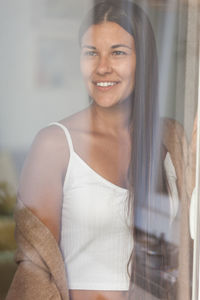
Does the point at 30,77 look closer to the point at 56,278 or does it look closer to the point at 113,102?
the point at 113,102

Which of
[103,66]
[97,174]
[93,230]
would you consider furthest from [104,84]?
[93,230]

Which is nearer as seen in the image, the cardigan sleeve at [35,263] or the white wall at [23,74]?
the white wall at [23,74]

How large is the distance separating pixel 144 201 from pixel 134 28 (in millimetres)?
418

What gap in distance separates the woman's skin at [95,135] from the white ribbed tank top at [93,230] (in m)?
0.02

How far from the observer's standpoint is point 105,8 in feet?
3.30

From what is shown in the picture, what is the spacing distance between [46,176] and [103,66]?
271 millimetres

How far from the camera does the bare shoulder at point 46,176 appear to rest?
94 centimetres

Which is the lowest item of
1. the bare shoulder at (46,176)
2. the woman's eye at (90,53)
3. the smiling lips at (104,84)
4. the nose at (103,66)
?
the bare shoulder at (46,176)

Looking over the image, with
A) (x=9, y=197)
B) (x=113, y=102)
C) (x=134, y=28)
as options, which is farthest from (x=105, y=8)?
(x=9, y=197)

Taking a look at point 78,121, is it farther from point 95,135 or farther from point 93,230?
point 93,230

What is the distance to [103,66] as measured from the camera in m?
1.03

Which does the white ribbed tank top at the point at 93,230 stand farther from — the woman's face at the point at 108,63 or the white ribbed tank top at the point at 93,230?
the woman's face at the point at 108,63

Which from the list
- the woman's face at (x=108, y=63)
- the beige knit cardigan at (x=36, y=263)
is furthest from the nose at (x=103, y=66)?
the beige knit cardigan at (x=36, y=263)

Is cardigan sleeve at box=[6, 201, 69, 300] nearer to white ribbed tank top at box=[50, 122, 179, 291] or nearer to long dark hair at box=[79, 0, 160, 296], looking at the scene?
white ribbed tank top at box=[50, 122, 179, 291]
